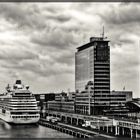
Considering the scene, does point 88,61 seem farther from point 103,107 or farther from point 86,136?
→ point 86,136

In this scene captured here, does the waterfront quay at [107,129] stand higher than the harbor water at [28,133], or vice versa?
the waterfront quay at [107,129]

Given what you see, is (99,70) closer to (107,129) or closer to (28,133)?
(107,129)

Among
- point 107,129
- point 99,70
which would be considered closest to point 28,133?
point 107,129

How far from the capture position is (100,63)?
122 metres

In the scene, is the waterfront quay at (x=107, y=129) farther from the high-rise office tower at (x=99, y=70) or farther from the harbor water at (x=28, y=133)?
the high-rise office tower at (x=99, y=70)

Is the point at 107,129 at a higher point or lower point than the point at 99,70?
lower

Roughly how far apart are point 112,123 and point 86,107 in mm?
52067

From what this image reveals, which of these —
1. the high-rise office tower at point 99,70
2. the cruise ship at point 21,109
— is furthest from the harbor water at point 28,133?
the high-rise office tower at point 99,70

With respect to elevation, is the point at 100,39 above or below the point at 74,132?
above

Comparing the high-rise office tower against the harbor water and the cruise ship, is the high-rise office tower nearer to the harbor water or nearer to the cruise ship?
the cruise ship

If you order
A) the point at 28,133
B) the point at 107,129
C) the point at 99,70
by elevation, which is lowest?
the point at 28,133

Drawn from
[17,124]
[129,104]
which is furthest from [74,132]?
[129,104]

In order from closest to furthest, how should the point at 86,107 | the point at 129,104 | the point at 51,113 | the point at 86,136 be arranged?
the point at 86,136, the point at 129,104, the point at 86,107, the point at 51,113

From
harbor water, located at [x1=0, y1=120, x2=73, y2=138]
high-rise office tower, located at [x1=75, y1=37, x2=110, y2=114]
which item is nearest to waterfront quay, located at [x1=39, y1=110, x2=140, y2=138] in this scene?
harbor water, located at [x1=0, y1=120, x2=73, y2=138]
